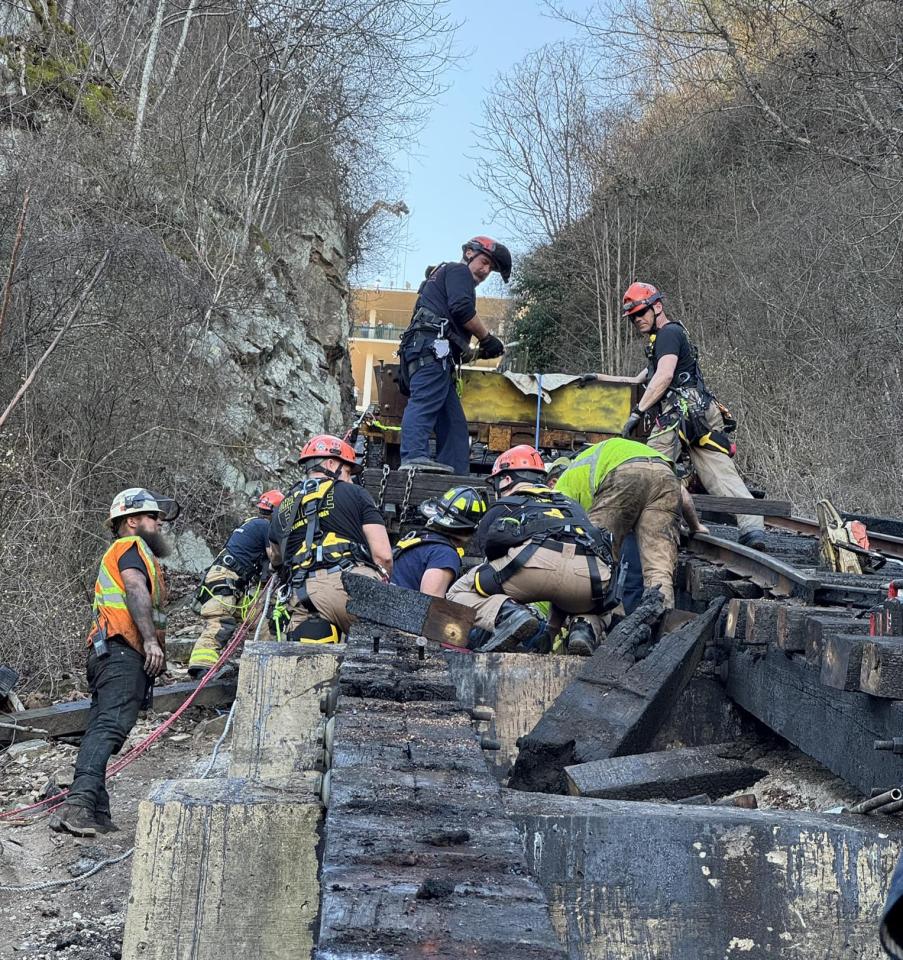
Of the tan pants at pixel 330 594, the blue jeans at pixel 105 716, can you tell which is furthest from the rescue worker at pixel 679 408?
the blue jeans at pixel 105 716

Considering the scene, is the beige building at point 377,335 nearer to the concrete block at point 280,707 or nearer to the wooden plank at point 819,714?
the concrete block at point 280,707

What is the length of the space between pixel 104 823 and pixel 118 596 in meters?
1.34

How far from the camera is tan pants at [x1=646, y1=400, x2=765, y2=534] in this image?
30.9 ft

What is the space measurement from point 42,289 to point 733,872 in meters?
9.97

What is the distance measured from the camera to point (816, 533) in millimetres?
9352

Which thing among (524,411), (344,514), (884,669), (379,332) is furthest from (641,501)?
(379,332)

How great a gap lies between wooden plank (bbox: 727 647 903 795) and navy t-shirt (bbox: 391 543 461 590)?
2.16 metres

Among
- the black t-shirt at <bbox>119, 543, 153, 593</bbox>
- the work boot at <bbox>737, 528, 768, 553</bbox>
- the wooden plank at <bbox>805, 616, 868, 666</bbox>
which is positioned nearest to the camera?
the wooden plank at <bbox>805, 616, 868, 666</bbox>

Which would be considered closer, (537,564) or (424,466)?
(537,564)

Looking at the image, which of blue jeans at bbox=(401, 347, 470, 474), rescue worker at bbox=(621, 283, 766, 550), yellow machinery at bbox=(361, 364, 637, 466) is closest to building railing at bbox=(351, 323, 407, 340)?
yellow machinery at bbox=(361, 364, 637, 466)

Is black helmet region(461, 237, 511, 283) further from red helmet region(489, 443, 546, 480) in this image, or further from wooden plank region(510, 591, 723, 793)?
wooden plank region(510, 591, 723, 793)

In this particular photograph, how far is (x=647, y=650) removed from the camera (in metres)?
5.90

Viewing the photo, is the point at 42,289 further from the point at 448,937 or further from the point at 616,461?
the point at 448,937

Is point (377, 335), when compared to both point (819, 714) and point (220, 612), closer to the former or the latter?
point (220, 612)
